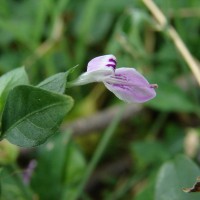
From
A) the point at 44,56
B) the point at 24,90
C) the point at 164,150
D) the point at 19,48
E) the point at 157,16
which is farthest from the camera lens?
the point at 19,48

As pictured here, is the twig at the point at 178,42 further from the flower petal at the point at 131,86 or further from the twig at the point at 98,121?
the flower petal at the point at 131,86

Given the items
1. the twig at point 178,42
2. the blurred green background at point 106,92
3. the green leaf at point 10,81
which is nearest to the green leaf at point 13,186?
the blurred green background at point 106,92

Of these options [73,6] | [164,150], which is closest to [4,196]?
[164,150]

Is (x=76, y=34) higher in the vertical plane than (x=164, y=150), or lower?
higher

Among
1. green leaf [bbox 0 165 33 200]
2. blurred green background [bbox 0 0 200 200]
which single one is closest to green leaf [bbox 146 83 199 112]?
blurred green background [bbox 0 0 200 200]

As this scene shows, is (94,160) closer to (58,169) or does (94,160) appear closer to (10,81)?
(58,169)

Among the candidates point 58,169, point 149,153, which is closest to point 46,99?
point 58,169

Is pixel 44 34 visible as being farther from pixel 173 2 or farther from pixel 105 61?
pixel 105 61
